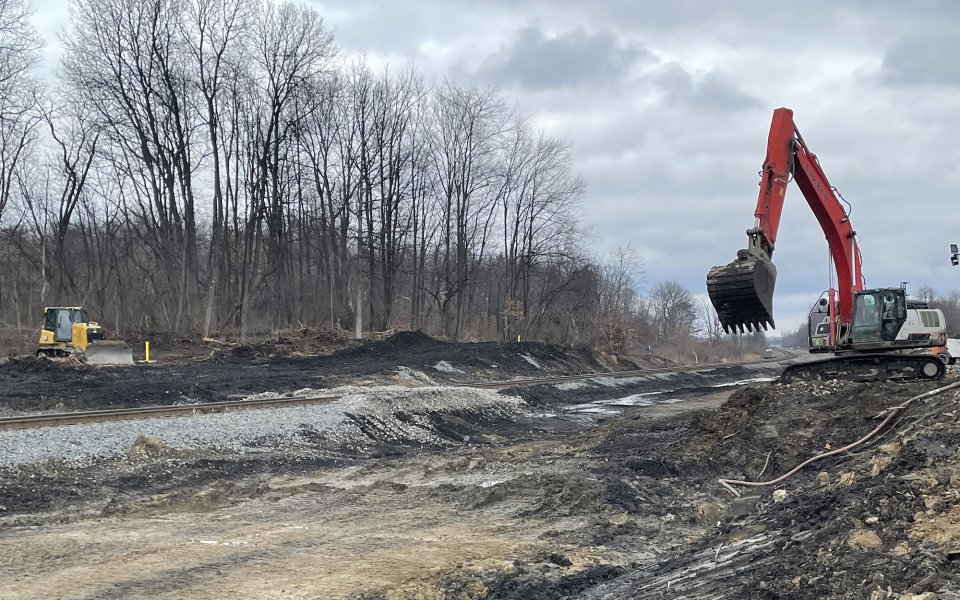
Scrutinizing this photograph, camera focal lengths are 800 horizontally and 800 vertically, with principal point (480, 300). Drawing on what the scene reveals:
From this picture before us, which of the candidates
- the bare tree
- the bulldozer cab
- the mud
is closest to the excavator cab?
the mud

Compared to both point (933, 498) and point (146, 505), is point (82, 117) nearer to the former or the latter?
point (146, 505)

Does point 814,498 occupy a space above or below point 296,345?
below

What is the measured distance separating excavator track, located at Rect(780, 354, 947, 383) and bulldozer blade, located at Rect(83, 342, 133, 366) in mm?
23365

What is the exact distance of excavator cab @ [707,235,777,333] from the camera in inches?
477

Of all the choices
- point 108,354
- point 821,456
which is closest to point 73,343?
point 108,354

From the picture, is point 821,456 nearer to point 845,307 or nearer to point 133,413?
point 845,307

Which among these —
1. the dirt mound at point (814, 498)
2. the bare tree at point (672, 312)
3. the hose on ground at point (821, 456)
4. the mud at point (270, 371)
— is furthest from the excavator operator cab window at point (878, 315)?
the bare tree at point (672, 312)

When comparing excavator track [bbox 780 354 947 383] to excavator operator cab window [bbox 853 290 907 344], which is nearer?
excavator track [bbox 780 354 947 383]

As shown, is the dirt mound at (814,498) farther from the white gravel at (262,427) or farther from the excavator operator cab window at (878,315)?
the white gravel at (262,427)

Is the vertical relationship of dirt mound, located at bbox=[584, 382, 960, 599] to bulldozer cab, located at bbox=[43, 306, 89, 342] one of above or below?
below

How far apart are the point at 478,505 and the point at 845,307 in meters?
10.7

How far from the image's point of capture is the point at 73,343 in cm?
2945

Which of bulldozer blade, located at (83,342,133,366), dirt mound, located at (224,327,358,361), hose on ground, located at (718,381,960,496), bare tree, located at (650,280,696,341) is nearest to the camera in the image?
hose on ground, located at (718,381,960,496)

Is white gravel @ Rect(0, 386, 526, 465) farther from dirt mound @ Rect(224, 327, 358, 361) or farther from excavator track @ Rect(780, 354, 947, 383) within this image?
dirt mound @ Rect(224, 327, 358, 361)
